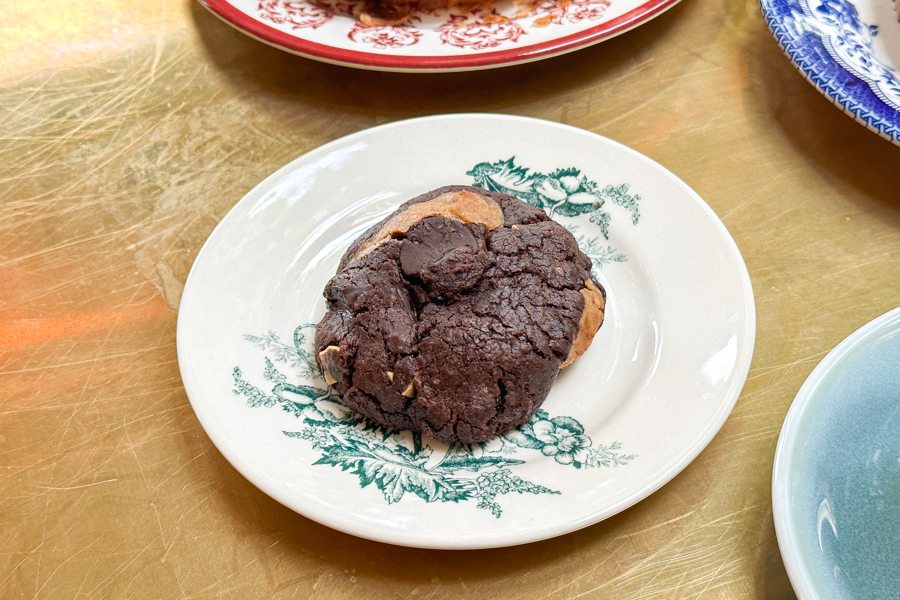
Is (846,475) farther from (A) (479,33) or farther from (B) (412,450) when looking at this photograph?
(A) (479,33)

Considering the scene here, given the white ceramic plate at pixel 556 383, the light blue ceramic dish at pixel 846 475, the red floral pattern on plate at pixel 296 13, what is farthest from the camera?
the red floral pattern on plate at pixel 296 13

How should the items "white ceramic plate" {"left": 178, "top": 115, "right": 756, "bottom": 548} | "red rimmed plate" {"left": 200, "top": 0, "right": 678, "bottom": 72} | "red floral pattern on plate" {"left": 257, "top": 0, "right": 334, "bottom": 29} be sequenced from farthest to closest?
"red floral pattern on plate" {"left": 257, "top": 0, "right": 334, "bottom": 29} → "red rimmed plate" {"left": 200, "top": 0, "right": 678, "bottom": 72} → "white ceramic plate" {"left": 178, "top": 115, "right": 756, "bottom": 548}

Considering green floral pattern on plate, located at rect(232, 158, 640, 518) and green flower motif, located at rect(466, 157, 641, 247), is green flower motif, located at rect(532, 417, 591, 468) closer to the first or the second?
green floral pattern on plate, located at rect(232, 158, 640, 518)

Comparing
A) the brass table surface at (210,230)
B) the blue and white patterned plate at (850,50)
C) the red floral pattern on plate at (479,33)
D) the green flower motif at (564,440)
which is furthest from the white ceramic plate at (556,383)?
the blue and white patterned plate at (850,50)

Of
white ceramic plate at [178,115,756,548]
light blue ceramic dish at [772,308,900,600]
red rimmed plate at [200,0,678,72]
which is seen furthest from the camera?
red rimmed plate at [200,0,678,72]

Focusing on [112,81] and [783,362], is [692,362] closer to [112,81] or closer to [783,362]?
[783,362]

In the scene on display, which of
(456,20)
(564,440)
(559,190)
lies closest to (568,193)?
(559,190)

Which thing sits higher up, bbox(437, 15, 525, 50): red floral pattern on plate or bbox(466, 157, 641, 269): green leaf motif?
bbox(437, 15, 525, 50): red floral pattern on plate

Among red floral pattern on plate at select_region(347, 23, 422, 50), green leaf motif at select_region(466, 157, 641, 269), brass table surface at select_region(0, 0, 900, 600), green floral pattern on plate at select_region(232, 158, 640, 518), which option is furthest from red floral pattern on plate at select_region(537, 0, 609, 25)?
green floral pattern on plate at select_region(232, 158, 640, 518)

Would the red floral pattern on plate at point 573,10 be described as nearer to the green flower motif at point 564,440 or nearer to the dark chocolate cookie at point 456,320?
the dark chocolate cookie at point 456,320
